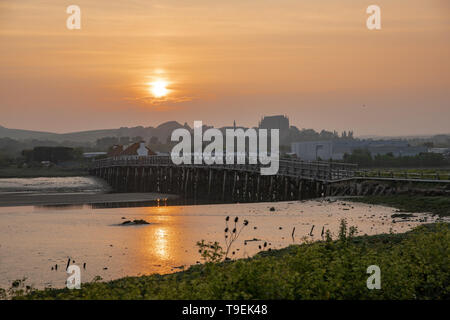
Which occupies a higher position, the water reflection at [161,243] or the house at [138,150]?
the house at [138,150]

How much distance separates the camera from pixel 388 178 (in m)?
43.2

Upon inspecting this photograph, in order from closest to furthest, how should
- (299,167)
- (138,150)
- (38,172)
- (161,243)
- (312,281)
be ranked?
(312,281) < (161,243) < (299,167) < (138,150) < (38,172)

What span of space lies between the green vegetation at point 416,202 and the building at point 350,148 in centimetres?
6944

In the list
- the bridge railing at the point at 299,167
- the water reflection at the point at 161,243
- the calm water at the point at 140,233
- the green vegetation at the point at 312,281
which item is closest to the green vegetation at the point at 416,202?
the calm water at the point at 140,233

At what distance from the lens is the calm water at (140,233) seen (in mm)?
22688

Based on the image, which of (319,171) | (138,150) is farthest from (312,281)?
(138,150)

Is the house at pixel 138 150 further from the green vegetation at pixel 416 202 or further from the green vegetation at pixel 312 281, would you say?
the green vegetation at pixel 312 281

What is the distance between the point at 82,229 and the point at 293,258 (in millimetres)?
21799

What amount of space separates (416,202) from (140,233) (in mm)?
16583

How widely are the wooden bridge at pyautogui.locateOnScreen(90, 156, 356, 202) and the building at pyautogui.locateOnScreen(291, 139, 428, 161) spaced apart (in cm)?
3623

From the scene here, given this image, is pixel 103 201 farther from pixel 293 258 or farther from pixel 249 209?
pixel 293 258

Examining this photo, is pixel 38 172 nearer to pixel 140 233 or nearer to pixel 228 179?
pixel 228 179

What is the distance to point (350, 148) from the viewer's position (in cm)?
11469

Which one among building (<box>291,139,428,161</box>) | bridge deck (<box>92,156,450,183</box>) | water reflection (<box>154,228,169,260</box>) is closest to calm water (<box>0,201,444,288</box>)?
water reflection (<box>154,228,169,260</box>)
